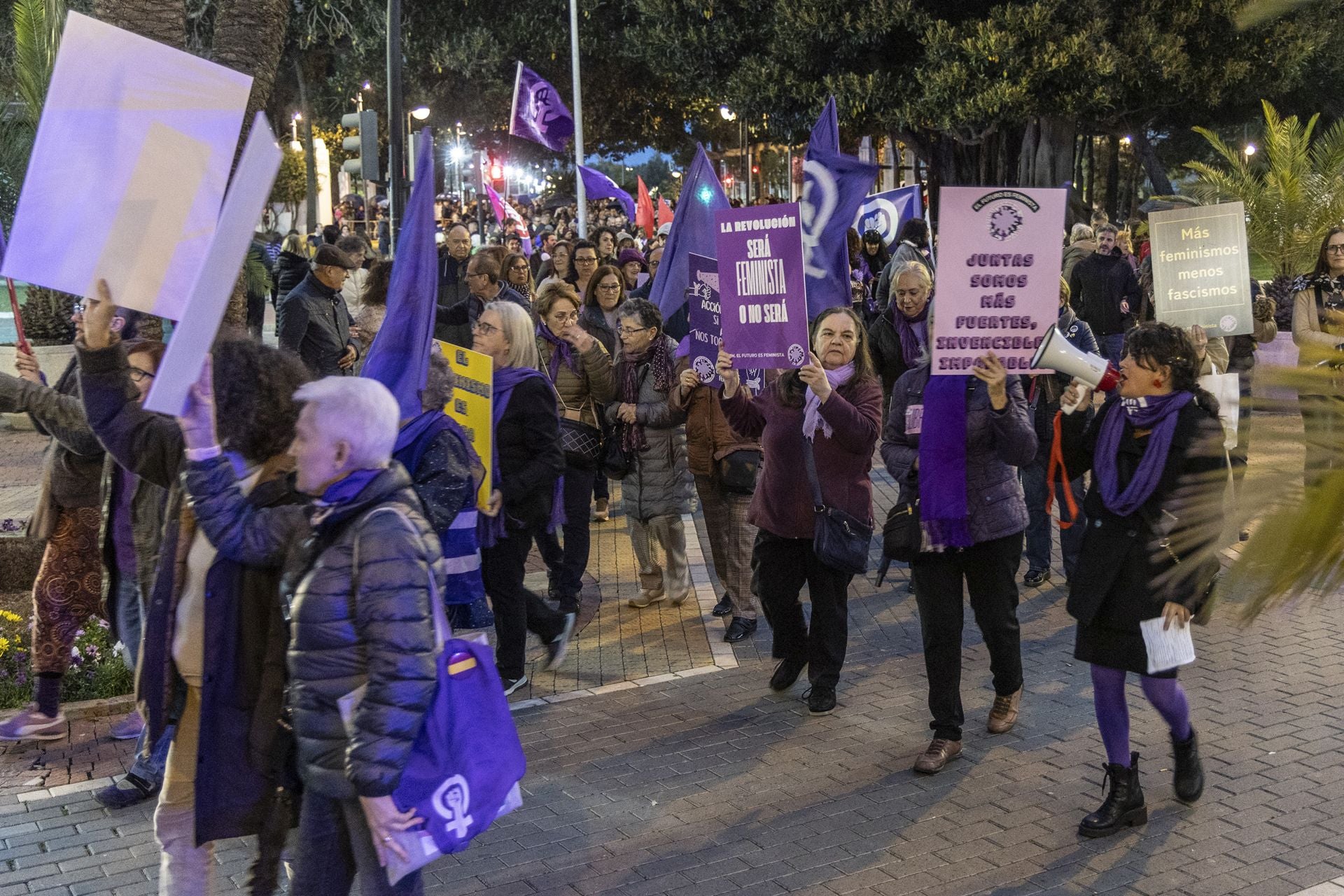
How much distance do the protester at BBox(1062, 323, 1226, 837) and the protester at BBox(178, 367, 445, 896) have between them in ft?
8.88

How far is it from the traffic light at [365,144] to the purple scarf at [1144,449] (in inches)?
399

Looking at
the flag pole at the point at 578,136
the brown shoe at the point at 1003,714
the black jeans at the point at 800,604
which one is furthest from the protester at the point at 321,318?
the flag pole at the point at 578,136

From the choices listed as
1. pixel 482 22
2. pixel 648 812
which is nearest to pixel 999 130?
pixel 482 22

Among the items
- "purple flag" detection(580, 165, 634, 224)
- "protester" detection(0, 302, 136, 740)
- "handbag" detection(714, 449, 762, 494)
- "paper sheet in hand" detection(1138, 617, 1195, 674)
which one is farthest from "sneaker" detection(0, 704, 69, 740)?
"purple flag" detection(580, 165, 634, 224)

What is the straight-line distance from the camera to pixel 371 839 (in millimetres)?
3660

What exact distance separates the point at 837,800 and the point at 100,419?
10.4 feet

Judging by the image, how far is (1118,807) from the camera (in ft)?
17.1

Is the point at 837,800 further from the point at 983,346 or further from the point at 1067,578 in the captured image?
the point at 1067,578

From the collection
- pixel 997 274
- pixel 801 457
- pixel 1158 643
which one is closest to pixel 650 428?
pixel 801 457

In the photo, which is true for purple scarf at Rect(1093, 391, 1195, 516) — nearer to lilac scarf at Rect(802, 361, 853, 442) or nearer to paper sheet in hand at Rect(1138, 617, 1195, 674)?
paper sheet in hand at Rect(1138, 617, 1195, 674)

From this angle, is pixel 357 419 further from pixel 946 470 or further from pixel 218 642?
pixel 946 470

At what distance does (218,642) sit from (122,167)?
140 cm

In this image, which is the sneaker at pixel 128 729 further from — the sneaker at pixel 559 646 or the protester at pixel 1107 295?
the protester at pixel 1107 295

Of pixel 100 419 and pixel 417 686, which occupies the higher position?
pixel 100 419
